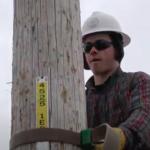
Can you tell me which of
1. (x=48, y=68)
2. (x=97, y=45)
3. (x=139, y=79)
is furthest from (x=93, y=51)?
(x=48, y=68)

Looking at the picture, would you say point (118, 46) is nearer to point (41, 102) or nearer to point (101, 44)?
point (101, 44)

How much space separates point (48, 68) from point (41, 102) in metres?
0.19

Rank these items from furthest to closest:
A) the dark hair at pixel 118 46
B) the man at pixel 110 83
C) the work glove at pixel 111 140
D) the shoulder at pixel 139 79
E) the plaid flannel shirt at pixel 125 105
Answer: the dark hair at pixel 118 46, the shoulder at pixel 139 79, the man at pixel 110 83, the plaid flannel shirt at pixel 125 105, the work glove at pixel 111 140

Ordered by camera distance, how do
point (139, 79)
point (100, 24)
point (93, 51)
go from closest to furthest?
point (139, 79), point (93, 51), point (100, 24)

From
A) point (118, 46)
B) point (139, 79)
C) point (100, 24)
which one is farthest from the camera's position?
point (100, 24)

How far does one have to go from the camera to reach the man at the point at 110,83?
3109 mm

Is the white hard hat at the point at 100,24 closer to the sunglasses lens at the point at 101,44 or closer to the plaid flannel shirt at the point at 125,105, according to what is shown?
the sunglasses lens at the point at 101,44

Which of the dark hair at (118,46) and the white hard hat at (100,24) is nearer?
the dark hair at (118,46)

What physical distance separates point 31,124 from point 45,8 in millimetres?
649

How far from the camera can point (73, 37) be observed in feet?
8.45

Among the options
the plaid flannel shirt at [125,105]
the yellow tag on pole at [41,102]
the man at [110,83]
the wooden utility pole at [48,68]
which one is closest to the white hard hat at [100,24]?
the man at [110,83]

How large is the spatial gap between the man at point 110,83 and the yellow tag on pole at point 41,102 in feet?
2.35

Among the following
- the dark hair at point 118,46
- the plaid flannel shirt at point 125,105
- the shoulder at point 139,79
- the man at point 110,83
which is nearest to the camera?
the plaid flannel shirt at point 125,105

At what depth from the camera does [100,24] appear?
407 cm
